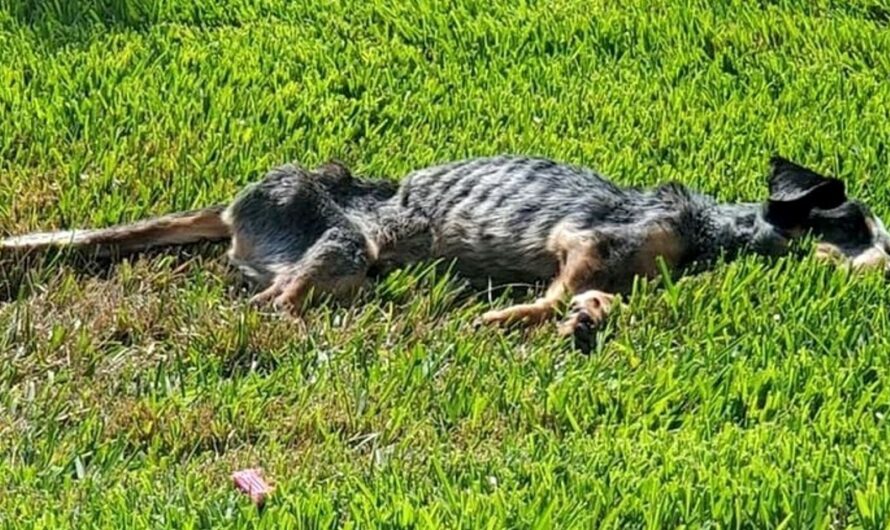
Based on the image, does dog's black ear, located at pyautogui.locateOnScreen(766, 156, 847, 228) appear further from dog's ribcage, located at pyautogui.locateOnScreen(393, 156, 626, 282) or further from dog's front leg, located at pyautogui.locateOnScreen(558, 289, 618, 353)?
dog's front leg, located at pyautogui.locateOnScreen(558, 289, 618, 353)

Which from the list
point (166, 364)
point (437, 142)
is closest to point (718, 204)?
point (437, 142)

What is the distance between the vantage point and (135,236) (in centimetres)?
529

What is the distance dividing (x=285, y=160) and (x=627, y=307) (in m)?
1.65

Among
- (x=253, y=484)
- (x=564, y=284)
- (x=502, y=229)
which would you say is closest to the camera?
(x=253, y=484)

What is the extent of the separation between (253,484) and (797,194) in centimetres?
241

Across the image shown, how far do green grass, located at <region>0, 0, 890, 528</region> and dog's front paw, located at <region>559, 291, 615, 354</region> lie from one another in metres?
0.05

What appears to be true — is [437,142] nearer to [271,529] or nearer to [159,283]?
[159,283]

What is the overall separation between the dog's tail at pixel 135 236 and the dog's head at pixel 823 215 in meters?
1.92

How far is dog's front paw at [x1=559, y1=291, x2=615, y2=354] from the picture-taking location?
16.0 ft

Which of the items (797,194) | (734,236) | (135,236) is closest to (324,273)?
(135,236)

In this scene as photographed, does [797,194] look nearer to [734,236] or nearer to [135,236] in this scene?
[734,236]

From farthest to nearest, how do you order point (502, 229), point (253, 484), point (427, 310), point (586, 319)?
point (502, 229)
point (427, 310)
point (586, 319)
point (253, 484)

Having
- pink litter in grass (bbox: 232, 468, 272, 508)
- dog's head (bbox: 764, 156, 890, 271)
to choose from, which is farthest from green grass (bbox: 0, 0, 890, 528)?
dog's head (bbox: 764, 156, 890, 271)

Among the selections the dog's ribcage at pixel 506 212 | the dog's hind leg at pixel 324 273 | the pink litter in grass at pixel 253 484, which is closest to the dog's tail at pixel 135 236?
the dog's hind leg at pixel 324 273
